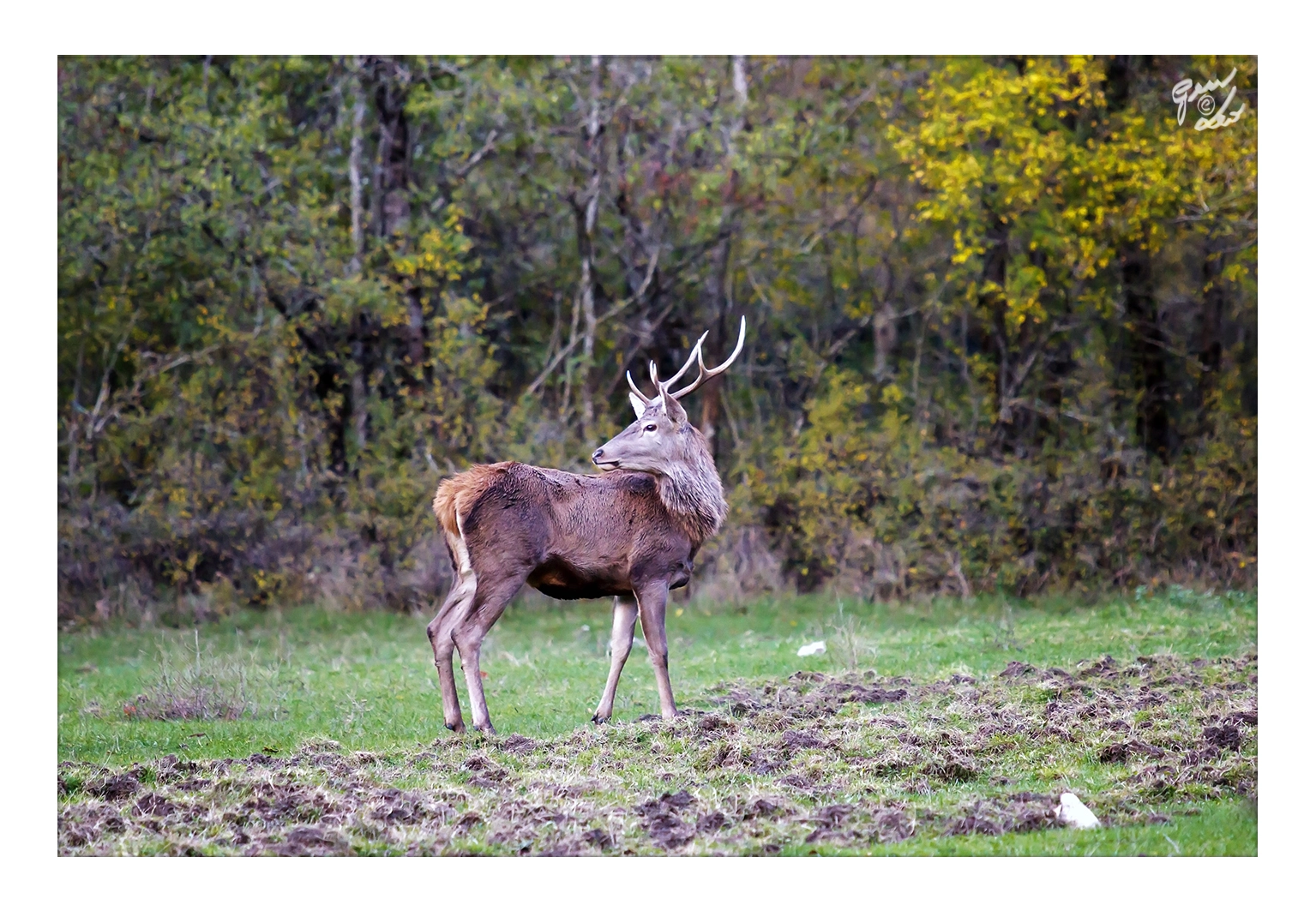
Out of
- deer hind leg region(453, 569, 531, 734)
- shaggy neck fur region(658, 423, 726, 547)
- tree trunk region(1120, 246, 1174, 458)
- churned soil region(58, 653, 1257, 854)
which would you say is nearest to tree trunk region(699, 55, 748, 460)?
tree trunk region(1120, 246, 1174, 458)

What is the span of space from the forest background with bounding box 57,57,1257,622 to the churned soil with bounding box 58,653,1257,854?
7081mm

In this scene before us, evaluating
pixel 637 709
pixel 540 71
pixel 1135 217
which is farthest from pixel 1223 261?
pixel 637 709

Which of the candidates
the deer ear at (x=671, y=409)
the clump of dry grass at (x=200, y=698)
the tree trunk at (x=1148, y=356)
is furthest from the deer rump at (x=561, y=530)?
the tree trunk at (x=1148, y=356)

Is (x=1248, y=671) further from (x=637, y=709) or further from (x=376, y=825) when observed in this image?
(x=376, y=825)

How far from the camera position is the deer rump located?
8.27 meters

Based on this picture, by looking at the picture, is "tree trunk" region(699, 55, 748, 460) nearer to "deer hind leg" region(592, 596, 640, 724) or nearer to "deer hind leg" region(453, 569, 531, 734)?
"deer hind leg" region(592, 596, 640, 724)

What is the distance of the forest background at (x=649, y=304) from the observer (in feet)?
51.6

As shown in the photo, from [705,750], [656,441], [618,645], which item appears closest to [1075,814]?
[705,750]

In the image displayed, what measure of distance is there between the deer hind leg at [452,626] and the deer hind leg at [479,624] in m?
0.06

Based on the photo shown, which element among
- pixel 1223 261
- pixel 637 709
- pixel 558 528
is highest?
pixel 1223 261

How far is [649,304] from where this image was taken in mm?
18984

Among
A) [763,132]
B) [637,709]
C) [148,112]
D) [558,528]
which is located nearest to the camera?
[558,528]

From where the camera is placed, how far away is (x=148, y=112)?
1650 centimetres
